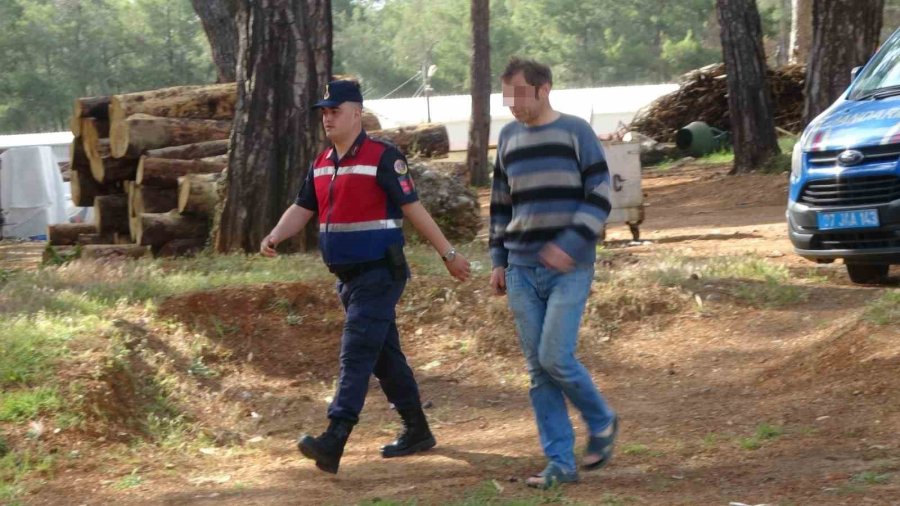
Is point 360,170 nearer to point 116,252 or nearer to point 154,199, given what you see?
point 116,252

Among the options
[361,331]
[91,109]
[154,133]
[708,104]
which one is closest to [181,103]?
[154,133]

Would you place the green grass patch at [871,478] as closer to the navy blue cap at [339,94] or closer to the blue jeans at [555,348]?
the blue jeans at [555,348]

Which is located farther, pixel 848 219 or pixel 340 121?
pixel 848 219

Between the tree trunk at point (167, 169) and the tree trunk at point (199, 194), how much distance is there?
0.74m

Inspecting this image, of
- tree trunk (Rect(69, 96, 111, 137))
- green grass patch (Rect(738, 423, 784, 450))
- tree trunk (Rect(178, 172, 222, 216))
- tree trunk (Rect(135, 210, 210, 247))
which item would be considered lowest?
green grass patch (Rect(738, 423, 784, 450))

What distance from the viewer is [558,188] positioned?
18.9 feet

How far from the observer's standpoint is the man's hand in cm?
557

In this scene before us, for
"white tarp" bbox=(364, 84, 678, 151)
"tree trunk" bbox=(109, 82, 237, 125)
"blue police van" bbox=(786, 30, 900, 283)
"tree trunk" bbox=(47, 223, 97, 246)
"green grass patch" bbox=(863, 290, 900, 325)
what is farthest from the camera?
"white tarp" bbox=(364, 84, 678, 151)

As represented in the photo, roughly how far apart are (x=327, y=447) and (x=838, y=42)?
40.6 ft

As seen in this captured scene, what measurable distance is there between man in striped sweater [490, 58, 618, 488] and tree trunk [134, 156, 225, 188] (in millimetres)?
8355

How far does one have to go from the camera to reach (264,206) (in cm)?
1185

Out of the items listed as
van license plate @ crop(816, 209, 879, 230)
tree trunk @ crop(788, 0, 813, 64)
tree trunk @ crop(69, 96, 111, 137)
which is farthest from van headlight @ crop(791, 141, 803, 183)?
tree trunk @ crop(788, 0, 813, 64)

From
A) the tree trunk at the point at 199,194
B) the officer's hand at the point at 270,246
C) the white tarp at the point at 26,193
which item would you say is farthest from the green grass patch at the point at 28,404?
the white tarp at the point at 26,193

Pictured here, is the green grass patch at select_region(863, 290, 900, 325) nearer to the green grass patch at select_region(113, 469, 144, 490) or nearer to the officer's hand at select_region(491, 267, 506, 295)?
the officer's hand at select_region(491, 267, 506, 295)
